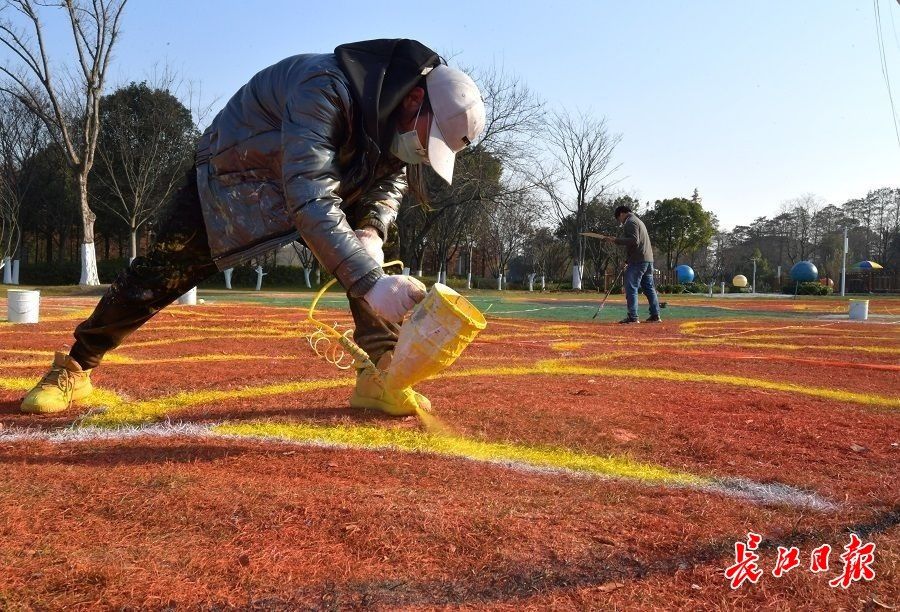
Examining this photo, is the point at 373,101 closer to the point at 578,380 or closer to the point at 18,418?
the point at 18,418

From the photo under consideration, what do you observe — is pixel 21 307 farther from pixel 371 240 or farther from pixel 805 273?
pixel 805 273

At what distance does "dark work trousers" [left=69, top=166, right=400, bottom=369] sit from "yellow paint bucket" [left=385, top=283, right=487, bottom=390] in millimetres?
690

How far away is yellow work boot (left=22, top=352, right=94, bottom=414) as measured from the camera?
2.83 m

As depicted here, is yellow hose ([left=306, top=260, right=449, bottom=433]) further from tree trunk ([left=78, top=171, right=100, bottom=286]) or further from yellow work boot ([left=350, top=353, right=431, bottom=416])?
tree trunk ([left=78, top=171, right=100, bottom=286])

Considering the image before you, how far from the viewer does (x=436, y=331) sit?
2.04 m

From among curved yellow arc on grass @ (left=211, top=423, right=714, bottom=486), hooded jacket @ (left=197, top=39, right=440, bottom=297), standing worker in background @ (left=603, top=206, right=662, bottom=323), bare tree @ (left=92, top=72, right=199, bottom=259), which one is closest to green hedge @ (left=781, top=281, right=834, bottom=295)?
standing worker in background @ (left=603, top=206, right=662, bottom=323)

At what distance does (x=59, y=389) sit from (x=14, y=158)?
34.6 meters

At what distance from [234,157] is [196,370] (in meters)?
2.05

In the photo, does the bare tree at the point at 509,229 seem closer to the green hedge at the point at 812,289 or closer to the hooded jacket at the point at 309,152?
the green hedge at the point at 812,289

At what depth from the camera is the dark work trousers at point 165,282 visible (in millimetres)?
2764

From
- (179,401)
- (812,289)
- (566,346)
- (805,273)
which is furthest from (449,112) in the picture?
(805,273)

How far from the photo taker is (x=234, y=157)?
2.52 m

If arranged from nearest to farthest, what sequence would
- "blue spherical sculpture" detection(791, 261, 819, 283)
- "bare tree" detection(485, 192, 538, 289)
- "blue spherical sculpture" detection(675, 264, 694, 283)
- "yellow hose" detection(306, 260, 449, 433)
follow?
1. "yellow hose" detection(306, 260, 449, 433)
2. "bare tree" detection(485, 192, 538, 289)
3. "blue spherical sculpture" detection(791, 261, 819, 283)
4. "blue spherical sculpture" detection(675, 264, 694, 283)

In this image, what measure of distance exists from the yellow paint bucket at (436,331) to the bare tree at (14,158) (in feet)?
102
